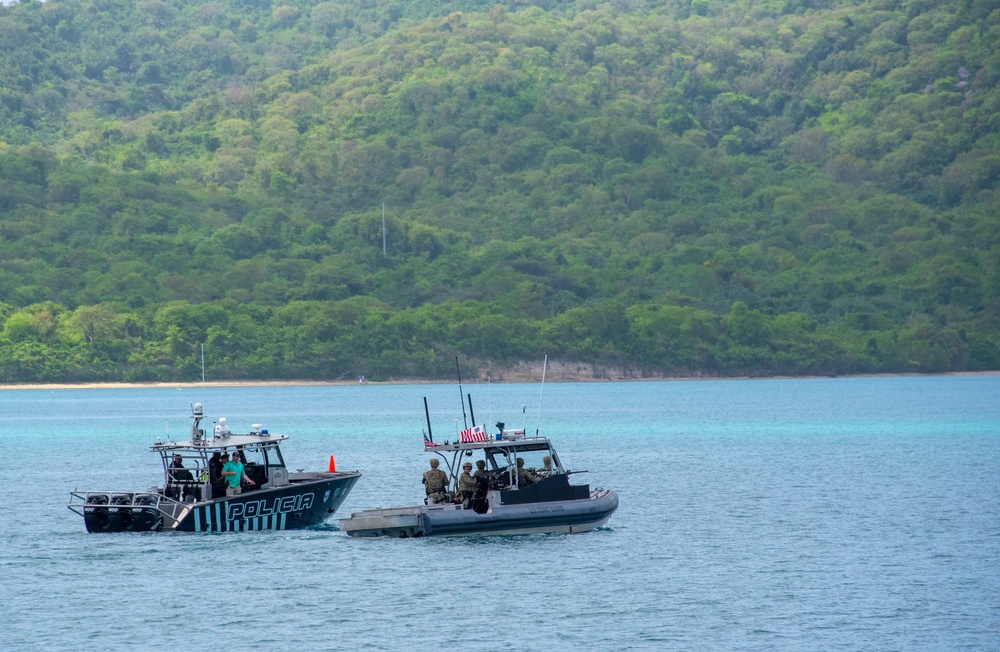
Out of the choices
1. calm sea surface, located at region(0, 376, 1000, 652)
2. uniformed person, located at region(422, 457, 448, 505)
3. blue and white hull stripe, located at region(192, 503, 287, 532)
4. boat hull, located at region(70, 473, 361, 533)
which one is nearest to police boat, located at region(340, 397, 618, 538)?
uniformed person, located at region(422, 457, 448, 505)

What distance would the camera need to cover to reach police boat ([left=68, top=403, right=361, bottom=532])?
34.9m

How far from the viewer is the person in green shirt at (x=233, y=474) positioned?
3478 cm

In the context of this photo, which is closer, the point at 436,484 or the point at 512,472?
the point at 512,472

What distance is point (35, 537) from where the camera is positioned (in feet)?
125

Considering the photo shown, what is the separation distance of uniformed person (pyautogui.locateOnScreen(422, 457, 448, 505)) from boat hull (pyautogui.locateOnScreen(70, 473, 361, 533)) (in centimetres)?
336

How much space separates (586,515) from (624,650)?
9514 millimetres

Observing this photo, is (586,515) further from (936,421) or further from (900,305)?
(900,305)

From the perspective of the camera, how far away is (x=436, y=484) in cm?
3391

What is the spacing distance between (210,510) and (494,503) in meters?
6.61

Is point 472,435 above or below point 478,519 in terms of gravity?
above

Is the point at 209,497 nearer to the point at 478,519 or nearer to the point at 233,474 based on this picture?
the point at 233,474

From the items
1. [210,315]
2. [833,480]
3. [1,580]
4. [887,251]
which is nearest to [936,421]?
[833,480]

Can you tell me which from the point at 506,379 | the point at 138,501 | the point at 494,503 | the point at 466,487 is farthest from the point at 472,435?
the point at 506,379

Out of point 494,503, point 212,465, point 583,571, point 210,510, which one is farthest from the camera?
point 210,510
